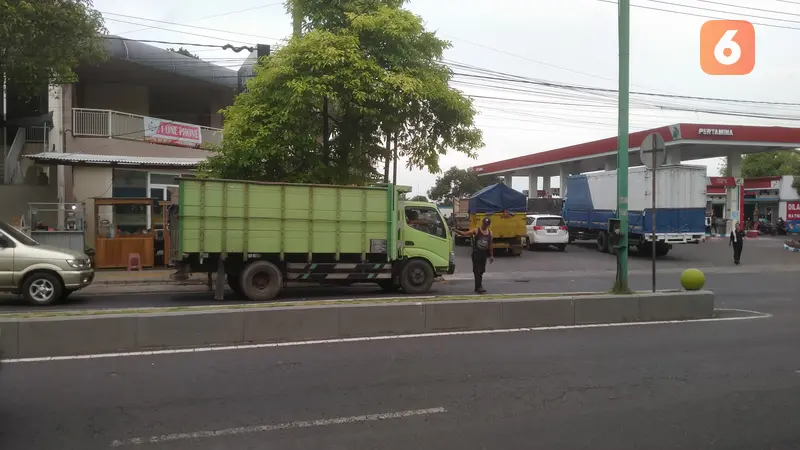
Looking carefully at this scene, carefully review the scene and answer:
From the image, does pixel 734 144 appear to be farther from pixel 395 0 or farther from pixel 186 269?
pixel 186 269

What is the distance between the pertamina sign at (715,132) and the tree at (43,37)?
3099 cm

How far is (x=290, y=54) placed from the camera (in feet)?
48.7

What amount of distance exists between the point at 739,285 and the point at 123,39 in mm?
21725

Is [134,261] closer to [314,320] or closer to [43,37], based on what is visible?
[43,37]

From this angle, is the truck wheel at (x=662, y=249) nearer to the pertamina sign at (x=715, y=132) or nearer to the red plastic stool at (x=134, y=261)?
the pertamina sign at (x=715, y=132)

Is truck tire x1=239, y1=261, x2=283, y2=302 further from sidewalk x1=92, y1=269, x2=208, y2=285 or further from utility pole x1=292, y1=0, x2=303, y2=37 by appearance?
utility pole x1=292, y1=0, x2=303, y2=37

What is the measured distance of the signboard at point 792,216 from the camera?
4169cm

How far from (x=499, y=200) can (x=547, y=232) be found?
3249mm

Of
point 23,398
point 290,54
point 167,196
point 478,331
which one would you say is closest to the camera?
point 23,398

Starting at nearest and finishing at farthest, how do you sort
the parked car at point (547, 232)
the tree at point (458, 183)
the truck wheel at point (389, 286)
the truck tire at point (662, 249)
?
the truck wheel at point (389, 286), the truck tire at point (662, 249), the parked car at point (547, 232), the tree at point (458, 183)

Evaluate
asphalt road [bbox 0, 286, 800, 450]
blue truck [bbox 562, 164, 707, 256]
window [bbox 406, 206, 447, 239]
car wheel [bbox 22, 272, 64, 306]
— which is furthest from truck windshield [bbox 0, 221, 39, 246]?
blue truck [bbox 562, 164, 707, 256]

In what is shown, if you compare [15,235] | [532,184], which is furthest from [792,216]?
[15,235]

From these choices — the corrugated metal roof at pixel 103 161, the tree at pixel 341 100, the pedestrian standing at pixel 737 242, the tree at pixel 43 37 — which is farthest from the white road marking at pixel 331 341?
the pedestrian standing at pixel 737 242

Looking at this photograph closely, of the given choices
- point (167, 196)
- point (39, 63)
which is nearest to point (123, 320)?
point (39, 63)
